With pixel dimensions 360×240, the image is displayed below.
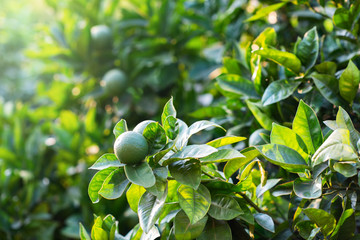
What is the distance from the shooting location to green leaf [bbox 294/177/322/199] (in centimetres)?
74

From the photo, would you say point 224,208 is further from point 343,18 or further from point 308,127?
point 343,18

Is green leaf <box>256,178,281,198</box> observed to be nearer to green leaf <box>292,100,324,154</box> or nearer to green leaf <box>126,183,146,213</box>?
green leaf <box>292,100,324,154</box>

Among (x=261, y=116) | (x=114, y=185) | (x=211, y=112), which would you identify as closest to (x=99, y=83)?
(x=211, y=112)

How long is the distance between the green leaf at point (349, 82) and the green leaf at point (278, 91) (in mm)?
122

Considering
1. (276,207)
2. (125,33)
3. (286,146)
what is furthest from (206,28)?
(286,146)

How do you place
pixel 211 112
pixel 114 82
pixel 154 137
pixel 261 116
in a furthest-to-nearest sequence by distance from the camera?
pixel 114 82
pixel 211 112
pixel 261 116
pixel 154 137

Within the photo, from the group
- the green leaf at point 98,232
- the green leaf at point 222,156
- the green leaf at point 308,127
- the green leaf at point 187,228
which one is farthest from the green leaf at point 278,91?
the green leaf at point 98,232

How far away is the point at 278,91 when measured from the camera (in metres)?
0.99

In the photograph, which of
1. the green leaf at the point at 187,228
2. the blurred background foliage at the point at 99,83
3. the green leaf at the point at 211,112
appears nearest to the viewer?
the green leaf at the point at 187,228

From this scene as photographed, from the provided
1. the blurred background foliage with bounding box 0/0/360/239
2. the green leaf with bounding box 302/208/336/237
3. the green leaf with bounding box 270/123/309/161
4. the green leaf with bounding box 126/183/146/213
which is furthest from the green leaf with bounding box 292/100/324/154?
the blurred background foliage with bounding box 0/0/360/239

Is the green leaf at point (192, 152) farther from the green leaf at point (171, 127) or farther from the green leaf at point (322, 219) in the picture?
the green leaf at point (322, 219)

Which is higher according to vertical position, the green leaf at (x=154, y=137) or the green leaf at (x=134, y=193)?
the green leaf at (x=154, y=137)

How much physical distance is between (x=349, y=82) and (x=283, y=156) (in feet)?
0.97

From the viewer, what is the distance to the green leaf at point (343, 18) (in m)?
1.05
